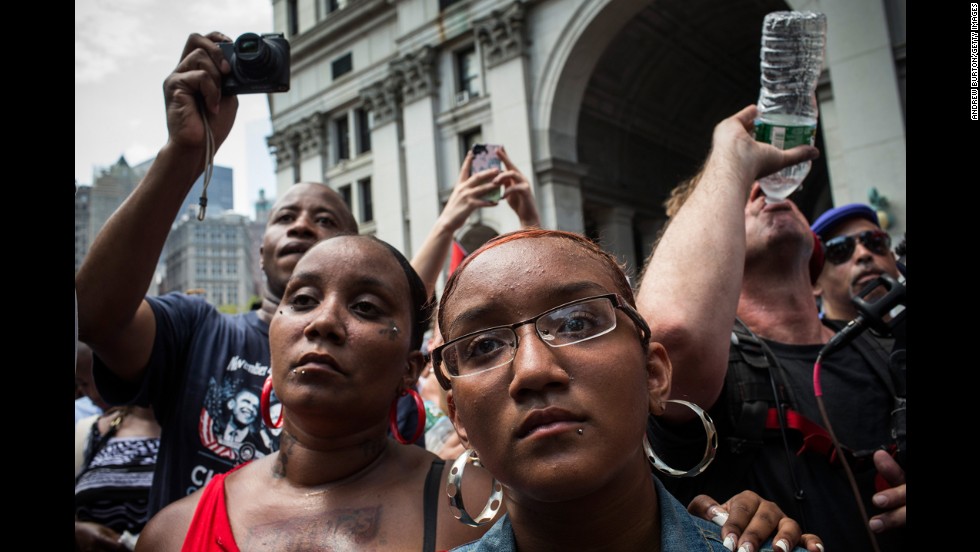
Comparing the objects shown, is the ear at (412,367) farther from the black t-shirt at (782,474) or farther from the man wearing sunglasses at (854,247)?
the man wearing sunglasses at (854,247)

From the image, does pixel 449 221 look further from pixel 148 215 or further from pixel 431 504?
pixel 431 504

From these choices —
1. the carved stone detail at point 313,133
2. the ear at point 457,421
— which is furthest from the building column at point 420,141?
the ear at point 457,421

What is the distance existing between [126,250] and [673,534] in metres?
2.15

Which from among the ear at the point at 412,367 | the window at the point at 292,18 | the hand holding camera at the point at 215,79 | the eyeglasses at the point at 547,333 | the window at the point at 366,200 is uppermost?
the window at the point at 292,18

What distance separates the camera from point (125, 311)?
2471 millimetres

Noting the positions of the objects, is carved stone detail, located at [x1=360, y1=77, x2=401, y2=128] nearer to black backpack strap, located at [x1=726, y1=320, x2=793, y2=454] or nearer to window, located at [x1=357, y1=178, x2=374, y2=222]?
window, located at [x1=357, y1=178, x2=374, y2=222]

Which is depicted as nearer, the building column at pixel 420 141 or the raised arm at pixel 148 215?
the raised arm at pixel 148 215

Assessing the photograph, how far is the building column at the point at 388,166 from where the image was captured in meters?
22.9

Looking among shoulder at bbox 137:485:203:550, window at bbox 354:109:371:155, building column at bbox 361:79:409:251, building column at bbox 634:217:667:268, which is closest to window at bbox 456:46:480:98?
building column at bbox 361:79:409:251

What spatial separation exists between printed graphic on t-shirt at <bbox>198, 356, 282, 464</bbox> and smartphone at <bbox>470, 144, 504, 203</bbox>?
5.81 ft

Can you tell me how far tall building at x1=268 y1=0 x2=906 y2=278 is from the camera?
1936cm

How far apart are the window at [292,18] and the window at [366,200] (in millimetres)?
8496
